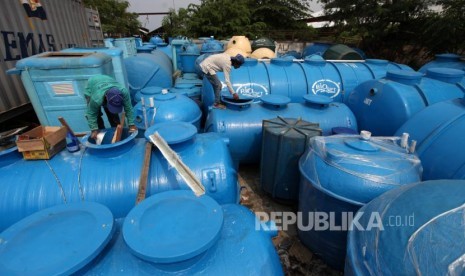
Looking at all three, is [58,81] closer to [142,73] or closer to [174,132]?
[174,132]

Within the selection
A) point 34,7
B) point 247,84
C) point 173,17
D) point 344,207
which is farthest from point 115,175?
point 173,17

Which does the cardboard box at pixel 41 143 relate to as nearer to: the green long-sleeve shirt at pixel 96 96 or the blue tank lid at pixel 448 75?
the green long-sleeve shirt at pixel 96 96

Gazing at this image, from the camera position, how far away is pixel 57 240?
1664 mm

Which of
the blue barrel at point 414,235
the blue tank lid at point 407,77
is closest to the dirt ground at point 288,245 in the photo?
the blue barrel at point 414,235

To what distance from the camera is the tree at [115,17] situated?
2312cm

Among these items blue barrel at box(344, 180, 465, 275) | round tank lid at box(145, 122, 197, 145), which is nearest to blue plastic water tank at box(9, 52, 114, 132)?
round tank lid at box(145, 122, 197, 145)

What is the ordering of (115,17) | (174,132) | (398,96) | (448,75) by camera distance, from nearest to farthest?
(174,132) < (398,96) < (448,75) < (115,17)

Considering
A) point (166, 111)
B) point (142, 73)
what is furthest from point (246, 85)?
point (142, 73)

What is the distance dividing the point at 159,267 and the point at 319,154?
223 centimetres

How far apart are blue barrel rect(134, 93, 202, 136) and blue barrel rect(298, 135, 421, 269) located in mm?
2607

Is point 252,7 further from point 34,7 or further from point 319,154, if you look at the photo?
point 319,154

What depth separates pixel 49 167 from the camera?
2643mm

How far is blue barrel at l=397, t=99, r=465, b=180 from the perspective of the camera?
2732 mm

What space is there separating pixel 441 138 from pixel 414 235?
2230 millimetres
